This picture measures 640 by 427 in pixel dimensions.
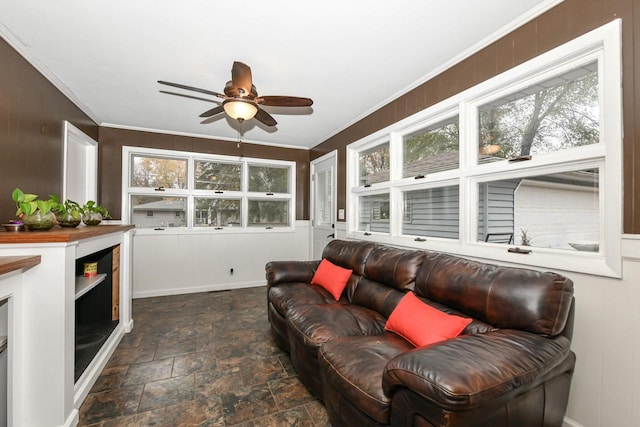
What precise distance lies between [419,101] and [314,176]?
268cm

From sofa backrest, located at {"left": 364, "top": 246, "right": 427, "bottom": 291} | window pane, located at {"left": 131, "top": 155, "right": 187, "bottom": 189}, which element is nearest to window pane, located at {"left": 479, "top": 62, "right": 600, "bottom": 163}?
sofa backrest, located at {"left": 364, "top": 246, "right": 427, "bottom": 291}

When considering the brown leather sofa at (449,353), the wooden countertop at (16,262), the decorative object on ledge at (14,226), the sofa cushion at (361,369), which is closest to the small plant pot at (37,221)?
the decorative object on ledge at (14,226)

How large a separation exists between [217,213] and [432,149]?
141 inches

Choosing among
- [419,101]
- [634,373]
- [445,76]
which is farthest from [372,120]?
[634,373]

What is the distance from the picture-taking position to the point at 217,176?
4.71 meters

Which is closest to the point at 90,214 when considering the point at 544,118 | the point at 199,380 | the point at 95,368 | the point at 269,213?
the point at 95,368

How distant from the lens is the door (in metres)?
4.39

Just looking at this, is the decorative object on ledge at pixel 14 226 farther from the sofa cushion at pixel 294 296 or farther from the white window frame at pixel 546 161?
the white window frame at pixel 546 161

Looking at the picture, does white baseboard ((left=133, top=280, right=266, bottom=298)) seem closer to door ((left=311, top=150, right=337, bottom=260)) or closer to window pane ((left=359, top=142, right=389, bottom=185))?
door ((left=311, top=150, right=337, bottom=260))

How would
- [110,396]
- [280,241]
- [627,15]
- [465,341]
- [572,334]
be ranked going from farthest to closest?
[280,241] → [110,396] → [572,334] → [627,15] → [465,341]

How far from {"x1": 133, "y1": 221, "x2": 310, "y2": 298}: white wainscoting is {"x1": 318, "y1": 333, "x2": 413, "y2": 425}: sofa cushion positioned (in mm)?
3412

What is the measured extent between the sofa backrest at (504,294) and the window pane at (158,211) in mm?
4005

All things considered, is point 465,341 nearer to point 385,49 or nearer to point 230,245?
point 385,49

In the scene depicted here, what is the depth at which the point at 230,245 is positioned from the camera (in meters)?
→ 4.71
